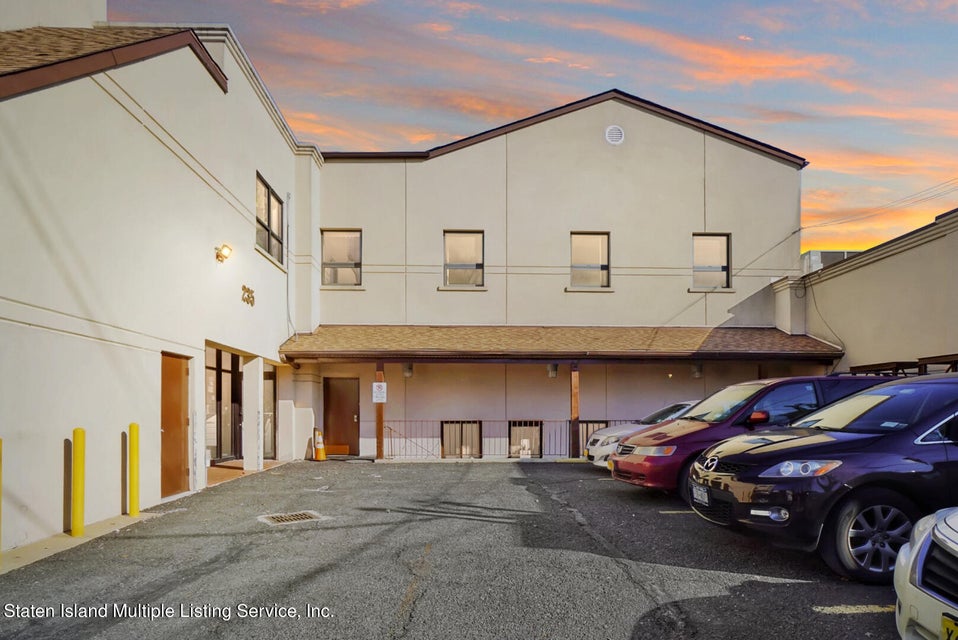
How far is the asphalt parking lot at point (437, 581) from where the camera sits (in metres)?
4.98

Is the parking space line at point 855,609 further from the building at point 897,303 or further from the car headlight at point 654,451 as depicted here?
the building at point 897,303

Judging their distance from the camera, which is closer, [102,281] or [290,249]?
[102,281]

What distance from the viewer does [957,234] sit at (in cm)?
1491

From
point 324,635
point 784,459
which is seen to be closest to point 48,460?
point 324,635

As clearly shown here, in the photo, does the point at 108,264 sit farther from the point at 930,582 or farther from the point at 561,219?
the point at 561,219

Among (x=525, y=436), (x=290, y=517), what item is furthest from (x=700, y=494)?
(x=525, y=436)

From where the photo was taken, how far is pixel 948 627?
3.57m

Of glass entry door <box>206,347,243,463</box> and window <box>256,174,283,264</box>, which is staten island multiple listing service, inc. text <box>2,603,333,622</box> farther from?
glass entry door <box>206,347,243,463</box>

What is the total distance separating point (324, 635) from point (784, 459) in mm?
A: 4157

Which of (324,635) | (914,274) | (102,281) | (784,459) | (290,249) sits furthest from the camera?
(290,249)

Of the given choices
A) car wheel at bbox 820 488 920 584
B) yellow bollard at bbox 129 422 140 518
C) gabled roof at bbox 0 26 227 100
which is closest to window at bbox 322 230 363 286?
gabled roof at bbox 0 26 227 100

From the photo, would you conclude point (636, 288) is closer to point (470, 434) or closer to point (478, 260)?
point (478, 260)

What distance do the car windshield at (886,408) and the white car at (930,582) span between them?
250 centimetres

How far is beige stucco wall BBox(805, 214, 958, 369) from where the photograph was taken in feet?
50.3
